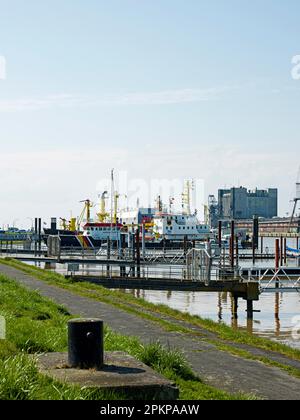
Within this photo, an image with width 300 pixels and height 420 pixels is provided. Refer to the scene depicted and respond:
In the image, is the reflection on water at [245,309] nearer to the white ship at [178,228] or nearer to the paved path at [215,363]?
the paved path at [215,363]

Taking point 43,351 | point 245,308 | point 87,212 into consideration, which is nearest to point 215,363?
point 43,351

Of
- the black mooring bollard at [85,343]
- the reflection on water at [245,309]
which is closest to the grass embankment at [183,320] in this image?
the black mooring bollard at [85,343]

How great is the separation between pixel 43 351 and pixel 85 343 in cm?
210

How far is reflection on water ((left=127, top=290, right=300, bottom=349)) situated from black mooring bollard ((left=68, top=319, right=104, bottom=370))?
18.3m

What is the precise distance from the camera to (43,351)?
1029cm

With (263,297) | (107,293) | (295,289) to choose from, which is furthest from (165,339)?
(263,297)

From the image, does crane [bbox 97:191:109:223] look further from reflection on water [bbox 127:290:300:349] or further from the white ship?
reflection on water [bbox 127:290:300:349]

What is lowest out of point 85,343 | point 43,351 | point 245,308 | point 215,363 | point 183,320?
point 245,308

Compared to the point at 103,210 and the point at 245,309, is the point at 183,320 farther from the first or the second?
the point at 103,210

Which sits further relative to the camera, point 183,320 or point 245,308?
point 245,308

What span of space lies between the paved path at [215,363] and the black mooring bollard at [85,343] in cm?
275

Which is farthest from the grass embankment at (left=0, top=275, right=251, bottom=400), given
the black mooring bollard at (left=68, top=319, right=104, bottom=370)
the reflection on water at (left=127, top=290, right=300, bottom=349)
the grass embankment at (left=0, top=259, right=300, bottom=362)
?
the reflection on water at (left=127, top=290, right=300, bottom=349)

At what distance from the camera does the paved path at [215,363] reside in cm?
1058

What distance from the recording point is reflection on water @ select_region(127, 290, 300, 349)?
30694 mm
